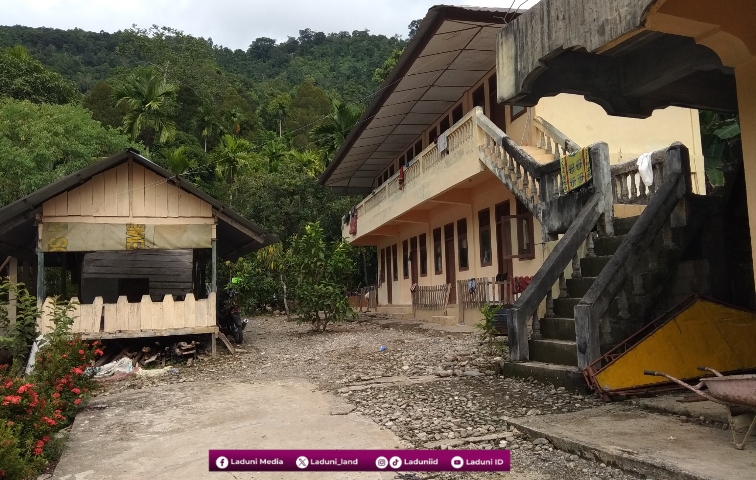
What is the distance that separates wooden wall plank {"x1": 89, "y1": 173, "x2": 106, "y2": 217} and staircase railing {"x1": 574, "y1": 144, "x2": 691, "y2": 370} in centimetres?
971

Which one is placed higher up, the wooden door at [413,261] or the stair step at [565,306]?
the wooden door at [413,261]

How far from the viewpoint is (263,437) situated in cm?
575

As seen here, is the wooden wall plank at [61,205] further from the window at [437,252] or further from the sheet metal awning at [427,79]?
the window at [437,252]

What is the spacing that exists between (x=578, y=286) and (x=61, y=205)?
9930mm

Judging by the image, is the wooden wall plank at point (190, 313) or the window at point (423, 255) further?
the window at point (423, 255)

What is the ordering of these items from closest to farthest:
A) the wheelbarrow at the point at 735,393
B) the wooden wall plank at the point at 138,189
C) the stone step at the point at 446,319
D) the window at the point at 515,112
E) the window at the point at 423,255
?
1. the wheelbarrow at the point at 735,393
2. the wooden wall plank at the point at 138,189
3. the window at the point at 515,112
4. the stone step at the point at 446,319
5. the window at the point at 423,255

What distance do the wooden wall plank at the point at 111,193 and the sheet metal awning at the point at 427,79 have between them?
278 inches

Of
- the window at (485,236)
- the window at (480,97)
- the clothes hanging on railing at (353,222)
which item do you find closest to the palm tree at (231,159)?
the clothes hanging on railing at (353,222)

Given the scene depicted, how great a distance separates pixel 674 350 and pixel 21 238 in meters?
13.6

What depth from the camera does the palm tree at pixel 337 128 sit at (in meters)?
35.5

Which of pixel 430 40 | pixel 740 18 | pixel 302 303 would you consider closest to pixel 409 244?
pixel 302 303

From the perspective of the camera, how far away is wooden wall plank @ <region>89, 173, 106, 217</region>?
12078mm

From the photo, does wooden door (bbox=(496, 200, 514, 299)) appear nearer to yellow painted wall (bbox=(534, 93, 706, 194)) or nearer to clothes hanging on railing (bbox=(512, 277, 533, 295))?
clothes hanging on railing (bbox=(512, 277, 533, 295))

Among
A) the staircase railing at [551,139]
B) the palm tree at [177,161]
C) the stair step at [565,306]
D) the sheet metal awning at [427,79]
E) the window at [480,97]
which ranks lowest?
the stair step at [565,306]
